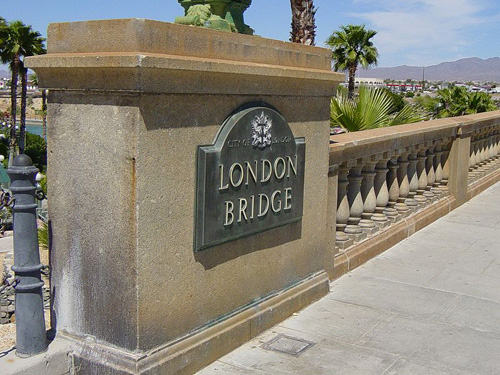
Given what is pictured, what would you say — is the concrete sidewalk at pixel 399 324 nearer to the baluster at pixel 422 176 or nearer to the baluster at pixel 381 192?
the baluster at pixel 381 192

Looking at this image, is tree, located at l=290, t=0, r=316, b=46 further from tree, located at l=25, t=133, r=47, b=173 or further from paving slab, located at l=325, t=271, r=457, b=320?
tree, located at l=25, t=133, r=47, b=173

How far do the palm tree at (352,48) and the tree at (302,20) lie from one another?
31.0 m

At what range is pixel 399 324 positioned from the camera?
480 centimetres

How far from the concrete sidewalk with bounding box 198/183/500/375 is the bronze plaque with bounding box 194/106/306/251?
81 cm

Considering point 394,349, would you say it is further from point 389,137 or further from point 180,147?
point 389,137

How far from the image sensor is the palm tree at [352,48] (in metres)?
45.2

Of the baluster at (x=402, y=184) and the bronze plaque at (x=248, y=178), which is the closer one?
the bronze plaque at (x=248, y=178)

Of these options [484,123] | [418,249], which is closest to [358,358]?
[418,249]

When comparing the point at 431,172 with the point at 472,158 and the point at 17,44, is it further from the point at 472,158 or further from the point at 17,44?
the point at 17,44

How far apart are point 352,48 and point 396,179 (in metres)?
40.4

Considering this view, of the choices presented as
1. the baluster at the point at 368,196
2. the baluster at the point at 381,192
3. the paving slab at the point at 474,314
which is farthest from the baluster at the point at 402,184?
the paving slab at the point at 474,314

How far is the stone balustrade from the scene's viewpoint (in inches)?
241

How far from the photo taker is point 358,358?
418cm

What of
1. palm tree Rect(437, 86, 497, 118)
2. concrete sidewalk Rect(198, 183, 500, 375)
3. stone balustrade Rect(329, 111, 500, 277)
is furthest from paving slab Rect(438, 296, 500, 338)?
palm tree Rect(437, 86, 497, 118)
